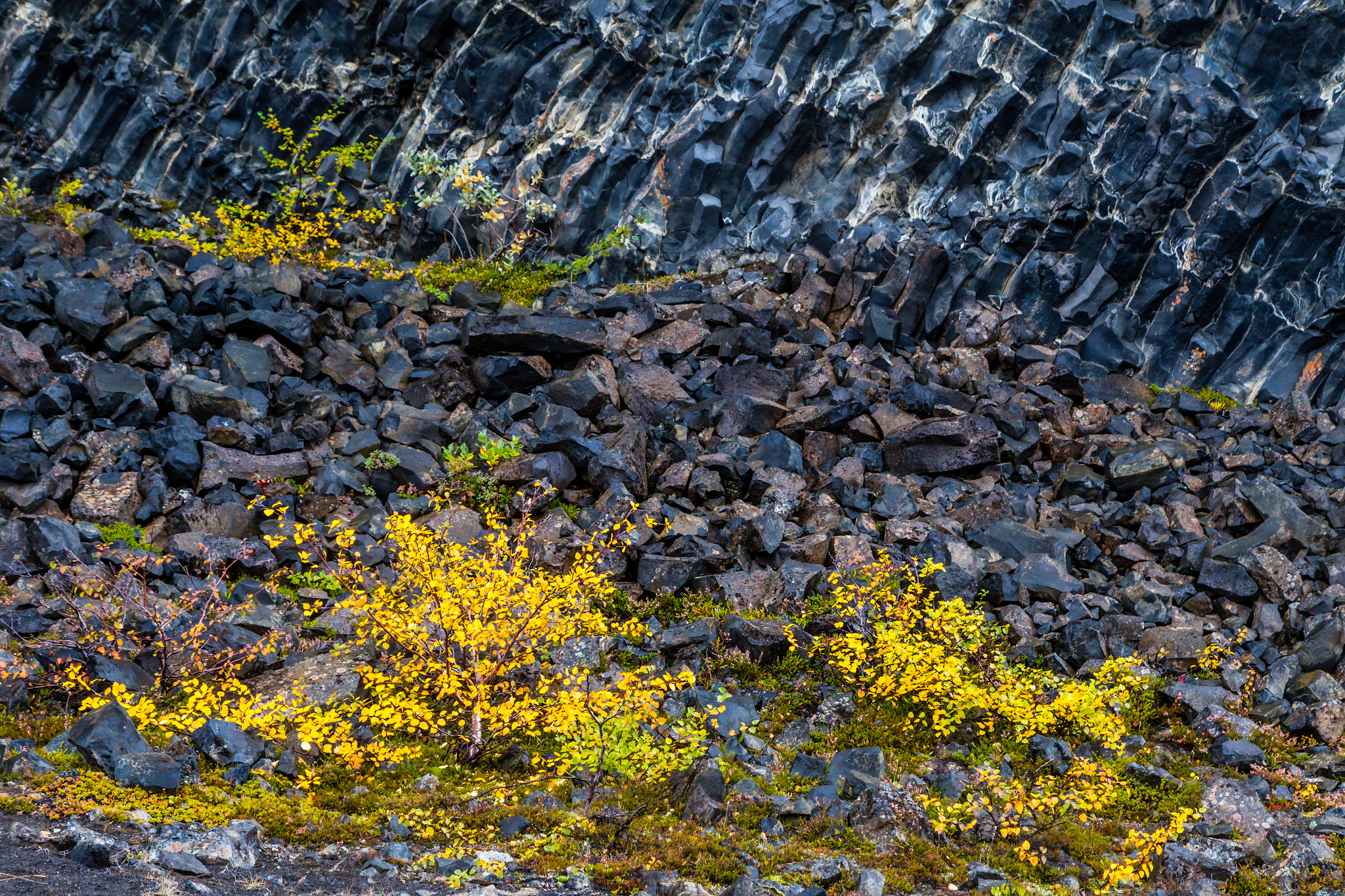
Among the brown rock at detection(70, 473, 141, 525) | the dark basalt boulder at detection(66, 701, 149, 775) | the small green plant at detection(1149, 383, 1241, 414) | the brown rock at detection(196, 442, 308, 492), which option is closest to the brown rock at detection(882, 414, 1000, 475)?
the small green plant at detection(1149, 383, 1241, 414)

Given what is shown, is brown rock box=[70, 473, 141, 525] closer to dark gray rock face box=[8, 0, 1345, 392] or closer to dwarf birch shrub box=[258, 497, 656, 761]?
dark gray rock face box=[8, 0, 1345, 392]

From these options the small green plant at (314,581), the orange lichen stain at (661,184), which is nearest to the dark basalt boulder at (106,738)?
the small green plant at (314,581)

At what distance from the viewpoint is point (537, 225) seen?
25078 millimetres

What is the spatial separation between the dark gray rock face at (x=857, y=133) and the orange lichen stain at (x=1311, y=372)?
76 millimetres

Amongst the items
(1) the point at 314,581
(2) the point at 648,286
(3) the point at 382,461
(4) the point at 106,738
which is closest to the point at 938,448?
(2) the point at 648,286

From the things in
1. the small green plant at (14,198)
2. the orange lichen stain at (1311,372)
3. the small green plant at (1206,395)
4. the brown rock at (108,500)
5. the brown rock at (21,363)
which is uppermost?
the orange lichen stain at (1311,372)

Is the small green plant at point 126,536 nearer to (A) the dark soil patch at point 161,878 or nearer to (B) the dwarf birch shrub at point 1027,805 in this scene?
(A) the dark soil patch at point 161,878

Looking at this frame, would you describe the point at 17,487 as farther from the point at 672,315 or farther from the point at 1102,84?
the point at 1102,84

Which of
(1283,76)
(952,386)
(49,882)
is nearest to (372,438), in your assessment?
(49,882)

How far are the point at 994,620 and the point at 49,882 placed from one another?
11427 mm

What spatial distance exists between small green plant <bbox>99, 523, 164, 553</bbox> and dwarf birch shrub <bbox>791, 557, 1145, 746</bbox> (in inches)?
372

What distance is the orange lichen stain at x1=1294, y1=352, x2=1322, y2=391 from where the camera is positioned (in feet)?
67.2

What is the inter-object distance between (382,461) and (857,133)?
15.2 m

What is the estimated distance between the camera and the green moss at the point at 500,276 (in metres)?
22.8
